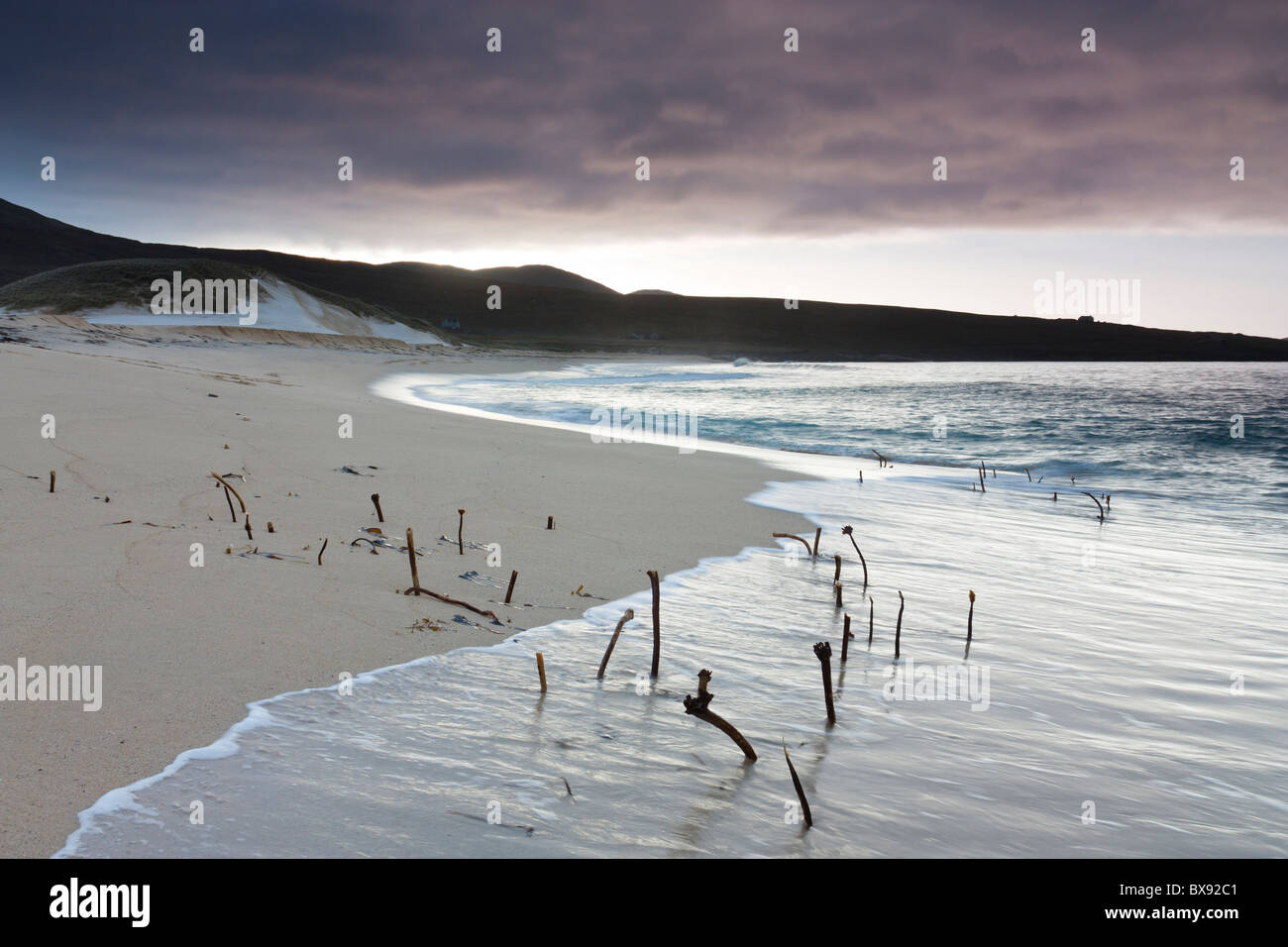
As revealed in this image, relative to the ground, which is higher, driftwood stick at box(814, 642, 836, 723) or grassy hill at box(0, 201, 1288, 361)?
grassy hill at box(0, 201, 1288, 361)

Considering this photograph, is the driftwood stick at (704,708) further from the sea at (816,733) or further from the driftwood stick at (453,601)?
the driftwood stick at (453,601)

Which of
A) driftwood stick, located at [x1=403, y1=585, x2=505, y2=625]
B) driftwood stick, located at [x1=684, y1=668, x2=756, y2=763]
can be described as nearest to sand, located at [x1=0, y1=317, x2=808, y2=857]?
driftwood stick, located at [x1=403, y1=585, x2=505, y2=625]

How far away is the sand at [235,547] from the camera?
2.19m

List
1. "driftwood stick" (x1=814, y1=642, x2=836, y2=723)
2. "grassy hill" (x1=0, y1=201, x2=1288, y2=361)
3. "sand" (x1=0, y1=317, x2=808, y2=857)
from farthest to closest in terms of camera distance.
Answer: "grassy hill" (x1=0, y1=201, x2=1288, y2=361) < "driftwood stick" (x1=814, y1=642, x2=836, y2=723) < "sand" (x1=0, y1=317, x2=808, y2=857)

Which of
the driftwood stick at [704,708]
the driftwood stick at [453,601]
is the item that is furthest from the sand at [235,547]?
the driftwood stick at [704,708]

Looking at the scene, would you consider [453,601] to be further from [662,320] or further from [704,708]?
[662,320]

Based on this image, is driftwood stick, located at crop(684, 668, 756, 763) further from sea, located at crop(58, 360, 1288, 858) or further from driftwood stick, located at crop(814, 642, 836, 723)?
driftwood stick, located at crop(814, 642, 836, 723)

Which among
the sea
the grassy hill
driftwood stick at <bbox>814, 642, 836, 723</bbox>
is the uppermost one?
the grassy hill

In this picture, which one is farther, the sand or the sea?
the sand

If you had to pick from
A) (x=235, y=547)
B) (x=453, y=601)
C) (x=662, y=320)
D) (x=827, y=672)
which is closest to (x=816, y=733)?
(x=827, y=672)

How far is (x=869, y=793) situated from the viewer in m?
2.23

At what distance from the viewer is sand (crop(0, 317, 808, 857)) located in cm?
219

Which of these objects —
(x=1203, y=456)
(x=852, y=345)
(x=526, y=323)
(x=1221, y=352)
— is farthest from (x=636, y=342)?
(x=1203, y=456)

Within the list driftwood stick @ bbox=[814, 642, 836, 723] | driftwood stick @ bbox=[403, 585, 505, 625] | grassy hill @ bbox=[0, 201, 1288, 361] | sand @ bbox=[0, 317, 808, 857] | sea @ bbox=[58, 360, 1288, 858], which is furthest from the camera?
grassy hill @ bbox=[0, 201, 1288, 361]
